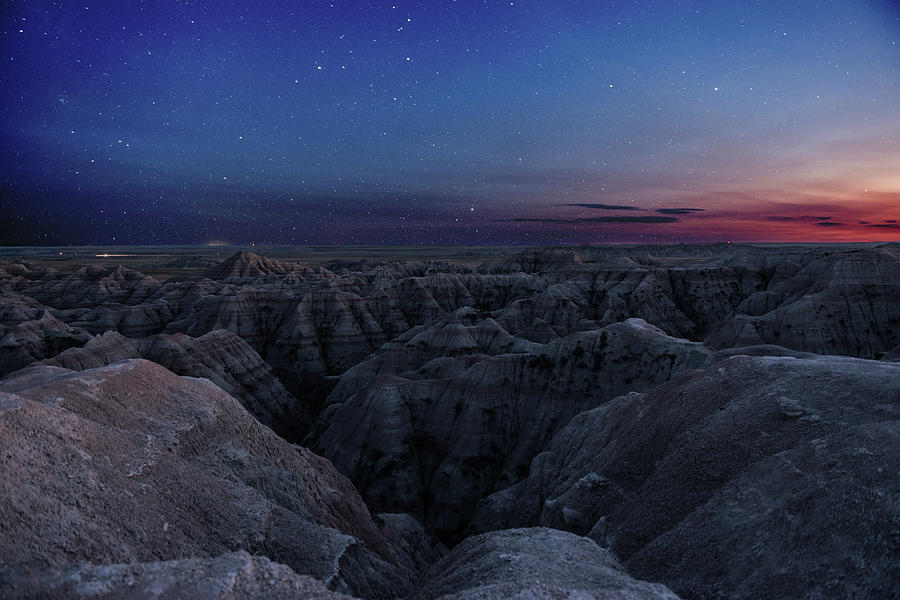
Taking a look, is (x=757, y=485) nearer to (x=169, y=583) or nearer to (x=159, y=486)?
(x=169, y=583)

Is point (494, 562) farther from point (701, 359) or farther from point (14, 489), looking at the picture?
point (701, 359)

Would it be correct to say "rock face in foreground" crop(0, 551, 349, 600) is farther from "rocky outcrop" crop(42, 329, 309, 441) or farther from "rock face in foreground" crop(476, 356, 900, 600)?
"rocky outcrop" crop(42, 329, 309, 441)

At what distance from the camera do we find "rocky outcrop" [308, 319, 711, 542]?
2836 centimetres

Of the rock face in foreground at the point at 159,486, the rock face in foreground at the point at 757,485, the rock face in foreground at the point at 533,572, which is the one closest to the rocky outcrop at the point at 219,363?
the rock face in foreground at the point at 159,486

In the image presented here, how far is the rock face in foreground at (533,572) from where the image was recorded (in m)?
7.49

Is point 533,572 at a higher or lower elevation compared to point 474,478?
higher

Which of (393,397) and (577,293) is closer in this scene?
(393,397)

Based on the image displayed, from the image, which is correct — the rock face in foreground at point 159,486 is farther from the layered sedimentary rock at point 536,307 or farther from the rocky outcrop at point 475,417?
the layered sedimentary rock at point 536,307

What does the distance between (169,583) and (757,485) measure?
413 inches

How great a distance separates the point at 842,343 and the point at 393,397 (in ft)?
122

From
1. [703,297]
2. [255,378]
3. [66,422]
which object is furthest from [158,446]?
[703,297]

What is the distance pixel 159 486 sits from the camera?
10609 millimetres

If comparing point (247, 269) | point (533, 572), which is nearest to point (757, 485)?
point (533, 572)

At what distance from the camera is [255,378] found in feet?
137
